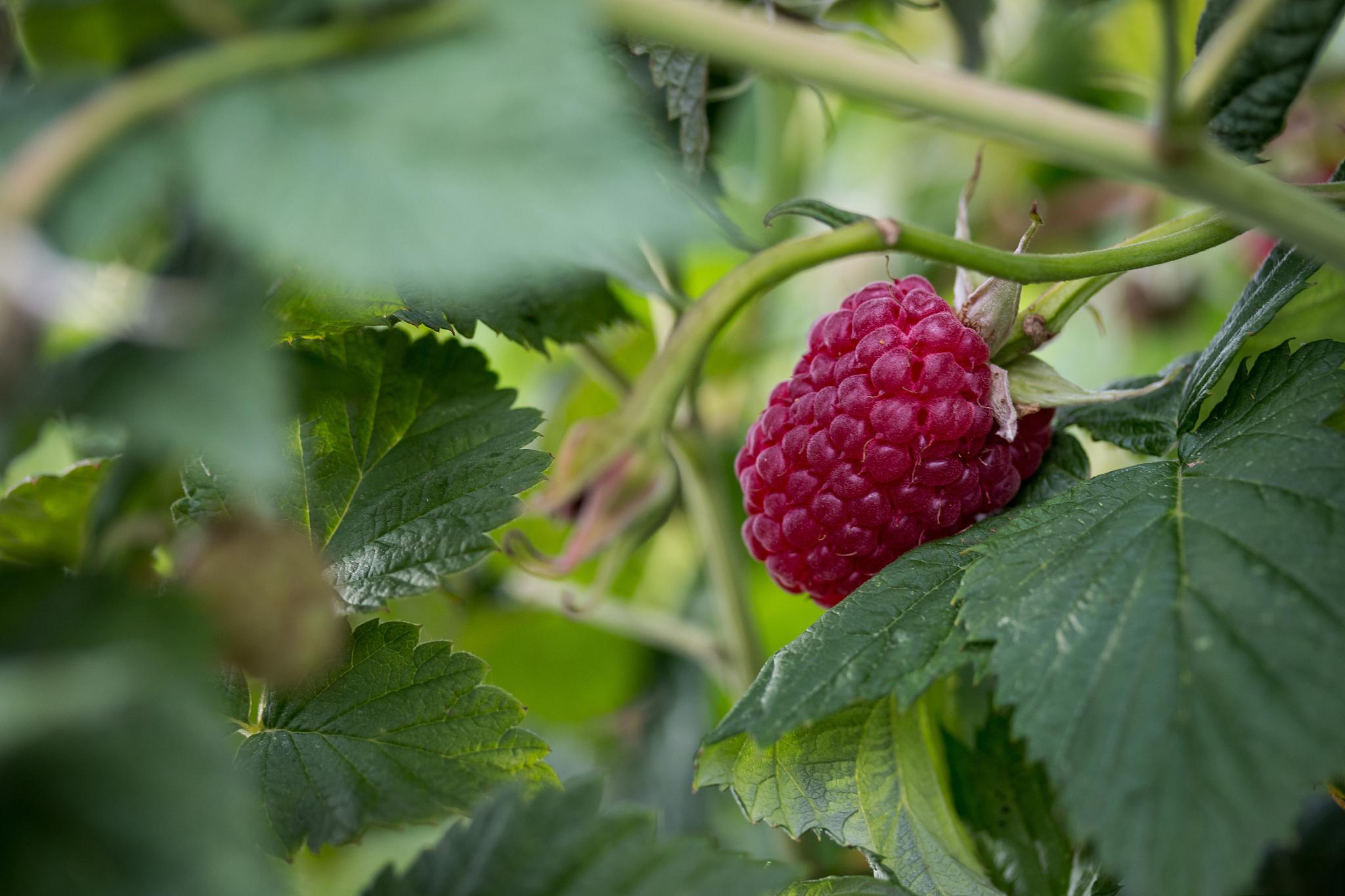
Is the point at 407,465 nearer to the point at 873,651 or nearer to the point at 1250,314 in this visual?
the point at 873,651

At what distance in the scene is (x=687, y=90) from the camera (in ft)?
1.95

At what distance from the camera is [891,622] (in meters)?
0.44

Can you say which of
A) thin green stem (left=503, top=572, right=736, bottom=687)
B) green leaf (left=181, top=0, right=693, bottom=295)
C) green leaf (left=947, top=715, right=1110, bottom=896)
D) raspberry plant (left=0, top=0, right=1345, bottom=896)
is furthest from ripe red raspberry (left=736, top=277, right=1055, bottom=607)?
thin green stem (left=503, top=572, right=736, bottom=687)

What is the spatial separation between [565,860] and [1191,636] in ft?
0.74

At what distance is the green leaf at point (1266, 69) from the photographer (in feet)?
1.59

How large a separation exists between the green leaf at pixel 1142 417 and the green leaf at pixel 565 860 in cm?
28

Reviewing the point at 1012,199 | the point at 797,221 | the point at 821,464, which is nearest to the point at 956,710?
the point at 821,464

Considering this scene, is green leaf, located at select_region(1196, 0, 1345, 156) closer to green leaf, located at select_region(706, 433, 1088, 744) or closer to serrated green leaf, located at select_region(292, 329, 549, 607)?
green leaf, located at select_region(706, 433, 1088, 744)

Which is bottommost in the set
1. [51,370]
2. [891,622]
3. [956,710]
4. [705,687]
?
[705,687]

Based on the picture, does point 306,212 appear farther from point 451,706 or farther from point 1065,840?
point 1065,840

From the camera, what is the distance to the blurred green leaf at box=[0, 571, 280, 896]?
0.24 meters

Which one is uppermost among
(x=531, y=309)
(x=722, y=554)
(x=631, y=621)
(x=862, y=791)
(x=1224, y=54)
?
(x=1224, y=54)

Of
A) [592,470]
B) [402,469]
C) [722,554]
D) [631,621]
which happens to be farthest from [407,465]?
[631,621]

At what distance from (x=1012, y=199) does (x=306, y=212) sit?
3.86ft
